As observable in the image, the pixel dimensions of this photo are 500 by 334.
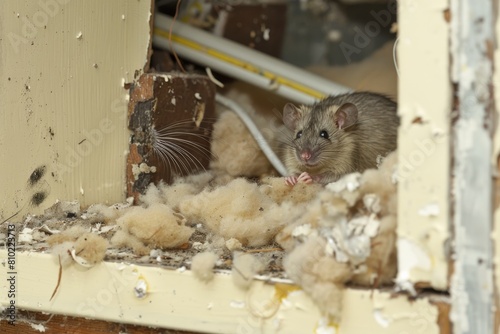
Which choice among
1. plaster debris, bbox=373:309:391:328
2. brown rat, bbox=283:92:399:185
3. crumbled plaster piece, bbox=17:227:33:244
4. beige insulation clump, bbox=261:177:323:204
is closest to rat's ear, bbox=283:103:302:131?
brown rat, bbox=283:92:399:185

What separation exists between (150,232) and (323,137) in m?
0.80

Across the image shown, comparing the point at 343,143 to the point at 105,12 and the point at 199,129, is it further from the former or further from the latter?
the point at 105,12

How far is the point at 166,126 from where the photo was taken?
180cm

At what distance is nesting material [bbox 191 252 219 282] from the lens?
1.13 m

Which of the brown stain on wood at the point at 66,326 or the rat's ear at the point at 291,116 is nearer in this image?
the brown stain on wood at the point at 66,326

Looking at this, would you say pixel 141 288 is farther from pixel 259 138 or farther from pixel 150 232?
pixel 259 138

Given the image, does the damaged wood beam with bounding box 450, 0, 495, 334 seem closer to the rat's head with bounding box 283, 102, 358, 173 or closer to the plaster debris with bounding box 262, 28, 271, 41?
the rat's head with bounding box 283, 102, 358, 173

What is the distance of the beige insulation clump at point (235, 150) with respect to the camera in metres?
2.03

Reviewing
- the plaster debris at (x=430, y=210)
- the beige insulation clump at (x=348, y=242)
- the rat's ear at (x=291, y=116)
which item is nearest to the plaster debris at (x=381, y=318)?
the beige insulation clump at (x=348, y=242)

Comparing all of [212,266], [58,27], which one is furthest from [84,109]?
[212,266]

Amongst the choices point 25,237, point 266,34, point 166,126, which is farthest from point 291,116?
point 25,237

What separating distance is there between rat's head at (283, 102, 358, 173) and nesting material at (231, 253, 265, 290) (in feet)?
2.67

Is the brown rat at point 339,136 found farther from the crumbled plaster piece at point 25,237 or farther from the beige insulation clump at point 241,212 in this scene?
the crumbled plaster piece at point 25,237

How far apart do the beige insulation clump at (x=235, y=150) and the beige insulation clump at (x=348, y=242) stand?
0.96m
